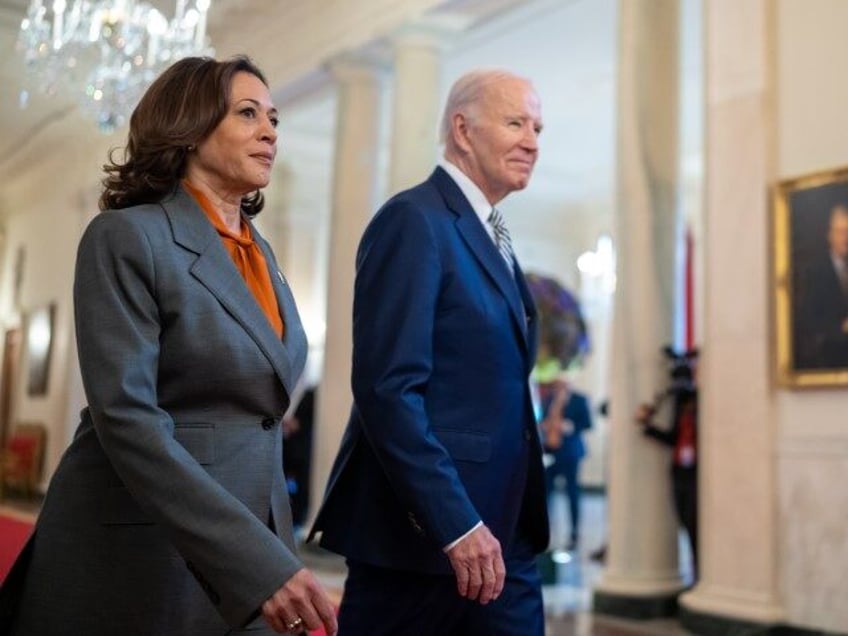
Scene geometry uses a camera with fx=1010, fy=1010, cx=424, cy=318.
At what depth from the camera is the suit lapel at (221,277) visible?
1.57 meters

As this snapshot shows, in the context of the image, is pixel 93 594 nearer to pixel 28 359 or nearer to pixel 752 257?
pixel 752 257

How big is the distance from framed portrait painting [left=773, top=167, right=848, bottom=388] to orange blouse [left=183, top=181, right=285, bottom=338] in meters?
3.96

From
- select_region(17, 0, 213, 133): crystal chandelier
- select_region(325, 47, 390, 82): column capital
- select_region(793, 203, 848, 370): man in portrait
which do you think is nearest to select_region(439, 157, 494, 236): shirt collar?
select_region(793, 203, 848, 370): man in portrait

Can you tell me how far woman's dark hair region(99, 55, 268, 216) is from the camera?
1.65 meters

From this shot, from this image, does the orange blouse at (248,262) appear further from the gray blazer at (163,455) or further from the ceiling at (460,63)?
the ceiling at (460,63)

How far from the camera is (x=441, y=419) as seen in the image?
204cm

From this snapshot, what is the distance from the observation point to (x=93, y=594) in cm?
147

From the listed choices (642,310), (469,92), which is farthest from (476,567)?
(642,310)

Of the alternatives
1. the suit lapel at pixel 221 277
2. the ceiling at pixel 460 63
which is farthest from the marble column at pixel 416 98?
the suit lapel at pixel 221 277

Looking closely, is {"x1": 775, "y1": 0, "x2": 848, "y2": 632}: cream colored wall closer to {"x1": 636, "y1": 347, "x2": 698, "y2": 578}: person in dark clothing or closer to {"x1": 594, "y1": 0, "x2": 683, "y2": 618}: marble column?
{"x1": 636, "y1": 347, "x2": 698, "y2": 578}: person in dark clothing

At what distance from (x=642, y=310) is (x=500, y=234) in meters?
4.13

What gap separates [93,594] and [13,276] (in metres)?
19.7

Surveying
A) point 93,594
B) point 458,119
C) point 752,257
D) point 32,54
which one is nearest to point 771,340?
point 752,257

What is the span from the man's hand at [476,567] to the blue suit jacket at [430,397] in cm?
5
